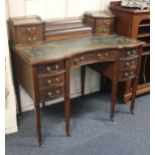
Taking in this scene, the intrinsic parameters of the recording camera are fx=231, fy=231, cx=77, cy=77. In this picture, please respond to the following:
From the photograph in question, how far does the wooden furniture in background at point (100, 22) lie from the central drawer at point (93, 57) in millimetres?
379

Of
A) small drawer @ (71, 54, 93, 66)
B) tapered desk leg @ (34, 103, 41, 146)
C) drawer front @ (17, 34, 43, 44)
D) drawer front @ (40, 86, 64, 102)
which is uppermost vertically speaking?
drawer front @ (17, 34, 43, 44)

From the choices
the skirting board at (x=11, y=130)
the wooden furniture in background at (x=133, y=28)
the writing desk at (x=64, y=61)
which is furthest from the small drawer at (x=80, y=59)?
the skirting board at (x=11, y=130)

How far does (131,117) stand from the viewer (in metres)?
2.29

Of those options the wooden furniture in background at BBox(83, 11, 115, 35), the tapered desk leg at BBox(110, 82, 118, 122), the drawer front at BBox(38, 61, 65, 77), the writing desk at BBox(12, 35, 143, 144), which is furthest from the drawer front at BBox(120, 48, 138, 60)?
the drawer front at BBox(38, 61, 65, 77)

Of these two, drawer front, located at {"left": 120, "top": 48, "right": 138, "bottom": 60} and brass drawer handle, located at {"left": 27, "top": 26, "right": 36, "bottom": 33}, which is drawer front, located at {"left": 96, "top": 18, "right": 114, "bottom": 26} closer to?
drawer front, located at {"left": 120, "top": 48, "right": 138, "bottom": 60}

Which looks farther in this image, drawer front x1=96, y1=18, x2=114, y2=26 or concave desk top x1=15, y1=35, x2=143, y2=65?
drawer front x1=96, y1=18, x2=114, y2=26

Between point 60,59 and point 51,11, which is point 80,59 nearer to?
point 60,59

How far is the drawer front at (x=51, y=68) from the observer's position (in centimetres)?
162

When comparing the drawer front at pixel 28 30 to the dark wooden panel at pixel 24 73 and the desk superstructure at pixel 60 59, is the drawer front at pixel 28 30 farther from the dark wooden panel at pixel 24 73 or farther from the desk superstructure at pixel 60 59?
the dark wooden panel at pixel 24 73

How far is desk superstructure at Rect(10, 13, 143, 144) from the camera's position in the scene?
1.64 metres

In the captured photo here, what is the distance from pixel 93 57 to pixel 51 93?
448 millimetres

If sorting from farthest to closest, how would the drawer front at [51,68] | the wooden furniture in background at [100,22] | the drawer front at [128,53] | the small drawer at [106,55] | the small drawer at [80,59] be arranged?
1. the wooden furniture in background at [100,22]
2. the drawer front at [128,53]
3. the small drawer at [106,55]
4. the small drawer at [80,59]
5. the drawer front at [51,68]

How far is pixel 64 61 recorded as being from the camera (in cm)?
168
